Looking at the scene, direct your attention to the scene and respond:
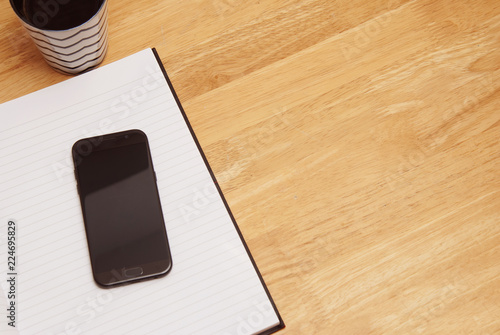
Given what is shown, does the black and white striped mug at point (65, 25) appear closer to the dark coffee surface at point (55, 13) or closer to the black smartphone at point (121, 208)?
the dark coffee surface at point (55, 13)

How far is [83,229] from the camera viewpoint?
1.72 feet

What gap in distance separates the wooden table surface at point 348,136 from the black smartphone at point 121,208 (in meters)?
0.08

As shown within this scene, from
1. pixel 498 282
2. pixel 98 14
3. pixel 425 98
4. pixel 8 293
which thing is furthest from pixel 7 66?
pixel 498 282

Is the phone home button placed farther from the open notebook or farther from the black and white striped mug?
the black and white striped mug

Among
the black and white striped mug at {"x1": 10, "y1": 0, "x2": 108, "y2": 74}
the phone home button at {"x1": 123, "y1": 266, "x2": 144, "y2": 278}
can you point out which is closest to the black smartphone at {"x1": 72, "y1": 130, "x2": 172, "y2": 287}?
the phone home button at {"x1": 123, "y1": 266, "x2": 144, "y2": 278}

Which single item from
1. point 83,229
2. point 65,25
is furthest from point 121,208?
point 65,25

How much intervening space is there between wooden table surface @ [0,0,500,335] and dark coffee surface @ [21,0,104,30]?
7 cm

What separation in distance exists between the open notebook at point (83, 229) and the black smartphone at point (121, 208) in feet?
0.04

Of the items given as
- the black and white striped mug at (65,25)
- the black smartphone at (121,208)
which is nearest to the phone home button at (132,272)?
the black smartphone at (121,208)

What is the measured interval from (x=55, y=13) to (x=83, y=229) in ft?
0.79

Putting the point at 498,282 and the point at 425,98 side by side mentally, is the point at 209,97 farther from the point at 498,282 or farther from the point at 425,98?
the point at 498,282

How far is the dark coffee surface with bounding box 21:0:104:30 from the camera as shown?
0.53m

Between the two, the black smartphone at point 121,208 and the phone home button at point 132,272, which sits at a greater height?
the black smartphone at point 121,208

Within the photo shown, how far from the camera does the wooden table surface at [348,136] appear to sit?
1.71 ft
